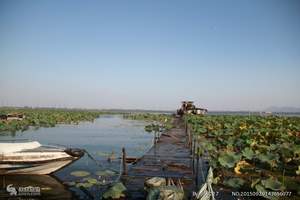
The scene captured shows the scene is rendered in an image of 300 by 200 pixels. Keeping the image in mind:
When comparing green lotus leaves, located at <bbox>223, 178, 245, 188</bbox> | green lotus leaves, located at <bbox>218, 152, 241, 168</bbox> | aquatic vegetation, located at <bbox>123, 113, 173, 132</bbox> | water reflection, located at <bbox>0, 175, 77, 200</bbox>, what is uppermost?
green lotus leaves, located at <bbox>218, 152, 241, 168</bbox>

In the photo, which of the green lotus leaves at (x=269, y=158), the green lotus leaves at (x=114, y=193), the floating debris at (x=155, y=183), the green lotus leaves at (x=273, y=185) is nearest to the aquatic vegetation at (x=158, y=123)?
the green lotus leaves at (x=269, y=158)

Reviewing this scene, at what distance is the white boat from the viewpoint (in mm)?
10433

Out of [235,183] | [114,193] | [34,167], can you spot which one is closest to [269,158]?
[235,183]

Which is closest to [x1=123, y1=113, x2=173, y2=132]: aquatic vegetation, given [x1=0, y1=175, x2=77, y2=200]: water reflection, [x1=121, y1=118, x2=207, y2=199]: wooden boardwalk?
[x1=121, y1=118, x2=207, y2=199]: wooden boardwalk

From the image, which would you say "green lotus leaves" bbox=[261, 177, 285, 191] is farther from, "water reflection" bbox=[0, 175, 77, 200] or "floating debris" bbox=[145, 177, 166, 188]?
"water reflection" bbox=[0, 175, 77, 200]

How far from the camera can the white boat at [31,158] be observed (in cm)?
1043

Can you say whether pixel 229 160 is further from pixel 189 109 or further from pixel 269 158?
pixel 189 109

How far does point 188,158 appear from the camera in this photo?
46.9 feet

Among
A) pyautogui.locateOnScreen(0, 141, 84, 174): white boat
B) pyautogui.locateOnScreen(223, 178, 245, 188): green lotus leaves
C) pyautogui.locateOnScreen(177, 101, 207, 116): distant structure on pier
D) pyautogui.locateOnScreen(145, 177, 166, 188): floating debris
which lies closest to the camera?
pyautogui.locateOnScreen(145, 177, 166, 188): floating debris

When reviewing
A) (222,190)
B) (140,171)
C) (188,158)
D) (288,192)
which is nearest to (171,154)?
(188,158)

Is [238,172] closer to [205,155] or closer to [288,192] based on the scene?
[288,192]

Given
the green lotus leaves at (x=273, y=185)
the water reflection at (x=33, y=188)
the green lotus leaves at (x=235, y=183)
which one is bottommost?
the water reflection at (x=33, y=188)

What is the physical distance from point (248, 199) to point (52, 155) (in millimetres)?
7199

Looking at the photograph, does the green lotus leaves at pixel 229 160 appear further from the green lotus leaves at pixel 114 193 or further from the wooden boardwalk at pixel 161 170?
the green lotus leaves at pixel 114 193
